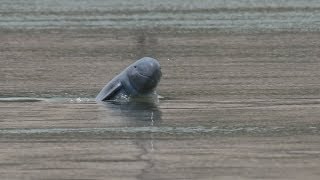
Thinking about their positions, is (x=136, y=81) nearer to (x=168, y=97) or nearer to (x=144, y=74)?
(x=144, y=74)

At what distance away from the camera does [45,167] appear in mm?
12625

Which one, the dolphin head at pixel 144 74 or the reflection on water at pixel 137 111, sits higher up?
the dolphin head at pixel 144 74

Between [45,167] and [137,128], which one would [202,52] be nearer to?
[137,128]

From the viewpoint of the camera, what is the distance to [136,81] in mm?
16547

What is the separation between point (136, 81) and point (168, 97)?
949 millimetres

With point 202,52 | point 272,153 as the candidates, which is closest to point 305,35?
point 202,52

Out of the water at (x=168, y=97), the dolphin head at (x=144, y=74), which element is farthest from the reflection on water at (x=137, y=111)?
the dolphin head at (x=144, y=74)

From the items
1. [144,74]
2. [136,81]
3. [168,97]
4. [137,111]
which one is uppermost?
[144,74]

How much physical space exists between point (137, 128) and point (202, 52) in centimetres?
748

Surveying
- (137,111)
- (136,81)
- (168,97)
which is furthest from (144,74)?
(168,97)

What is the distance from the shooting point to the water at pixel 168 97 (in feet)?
42.0

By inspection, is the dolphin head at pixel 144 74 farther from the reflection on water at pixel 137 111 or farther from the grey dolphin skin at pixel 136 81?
the reflection on water at pixel 137 111

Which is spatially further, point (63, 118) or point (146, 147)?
point (63, 118)

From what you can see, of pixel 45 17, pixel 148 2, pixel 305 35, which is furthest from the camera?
pixel 148 2
